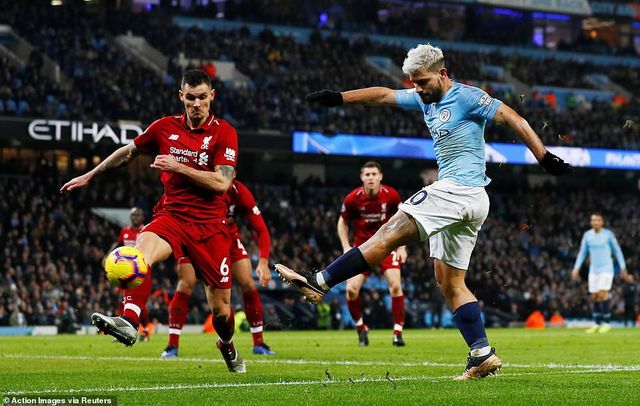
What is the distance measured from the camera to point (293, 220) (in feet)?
127

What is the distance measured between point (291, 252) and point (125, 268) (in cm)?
2756

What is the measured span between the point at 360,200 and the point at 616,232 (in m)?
30.7

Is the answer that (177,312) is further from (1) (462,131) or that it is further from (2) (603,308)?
(2) (603,308)

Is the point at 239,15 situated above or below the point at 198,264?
above

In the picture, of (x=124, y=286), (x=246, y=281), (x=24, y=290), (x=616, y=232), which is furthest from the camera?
(x=616, y=232)

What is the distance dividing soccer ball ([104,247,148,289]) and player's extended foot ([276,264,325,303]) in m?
1.05

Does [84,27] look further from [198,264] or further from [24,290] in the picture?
[198,264]

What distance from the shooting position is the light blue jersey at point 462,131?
27.9 feet

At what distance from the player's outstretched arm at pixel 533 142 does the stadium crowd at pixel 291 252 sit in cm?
1667

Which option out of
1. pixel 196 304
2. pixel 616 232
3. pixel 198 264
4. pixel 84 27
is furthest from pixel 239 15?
pixel 198 264

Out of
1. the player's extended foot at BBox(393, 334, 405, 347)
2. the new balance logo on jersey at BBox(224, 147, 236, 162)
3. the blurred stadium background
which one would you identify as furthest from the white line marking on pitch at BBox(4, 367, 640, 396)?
the blurred stadium background

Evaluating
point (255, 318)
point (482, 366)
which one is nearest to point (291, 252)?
point (255, 318)

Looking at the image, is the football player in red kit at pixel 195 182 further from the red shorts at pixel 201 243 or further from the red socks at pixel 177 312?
the red socks at pixel 177 312

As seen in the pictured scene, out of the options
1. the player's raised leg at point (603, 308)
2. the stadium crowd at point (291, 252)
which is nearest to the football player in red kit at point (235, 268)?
the player's raised leg at point (603, 308)
